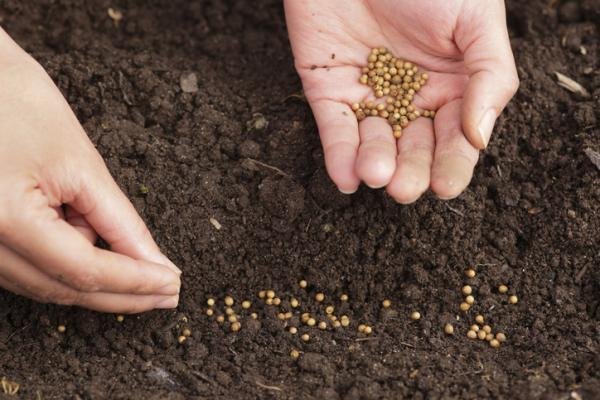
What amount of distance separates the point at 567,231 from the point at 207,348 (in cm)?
175

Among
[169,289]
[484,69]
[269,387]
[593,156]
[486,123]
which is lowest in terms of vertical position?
[269,387]

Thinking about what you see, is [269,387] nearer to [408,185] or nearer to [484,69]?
[408,185]

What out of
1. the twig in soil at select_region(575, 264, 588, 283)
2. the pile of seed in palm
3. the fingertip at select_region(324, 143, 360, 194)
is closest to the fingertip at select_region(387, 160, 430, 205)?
the fingertip at select_region(324, 143, 360, 194)

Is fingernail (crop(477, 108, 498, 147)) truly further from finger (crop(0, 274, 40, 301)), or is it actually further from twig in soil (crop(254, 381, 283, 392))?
finger (crop(0, 274, 40, 301))

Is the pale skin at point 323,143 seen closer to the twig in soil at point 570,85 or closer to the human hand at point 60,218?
the human hand at point 60,218

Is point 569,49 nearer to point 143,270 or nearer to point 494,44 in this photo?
point 494,44

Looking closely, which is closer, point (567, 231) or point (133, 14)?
point (567, 231)

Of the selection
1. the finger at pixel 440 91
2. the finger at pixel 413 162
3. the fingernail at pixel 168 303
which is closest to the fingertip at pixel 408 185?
the finger at pixel 413 162

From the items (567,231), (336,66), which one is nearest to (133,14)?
(336,66)

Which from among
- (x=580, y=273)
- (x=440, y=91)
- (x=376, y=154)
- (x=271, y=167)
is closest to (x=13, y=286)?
(x=271, y=167)

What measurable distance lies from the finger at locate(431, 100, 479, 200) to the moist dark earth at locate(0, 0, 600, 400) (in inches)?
14.1

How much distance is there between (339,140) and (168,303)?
1047 millimetres

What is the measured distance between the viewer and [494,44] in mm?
3379

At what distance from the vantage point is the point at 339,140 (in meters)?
3.44
